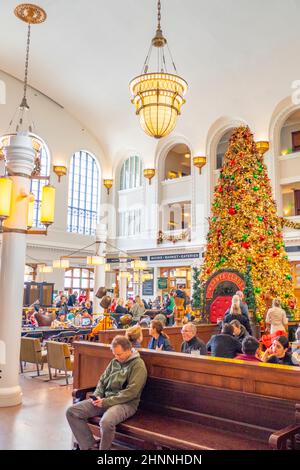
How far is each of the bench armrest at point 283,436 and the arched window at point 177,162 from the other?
1693cm

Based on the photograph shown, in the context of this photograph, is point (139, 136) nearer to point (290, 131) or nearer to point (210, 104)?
point (210, 104)

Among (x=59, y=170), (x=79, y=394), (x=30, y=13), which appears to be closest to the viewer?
(x=79, y=394)

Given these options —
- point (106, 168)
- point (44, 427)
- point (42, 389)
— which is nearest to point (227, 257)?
point (42, 389)

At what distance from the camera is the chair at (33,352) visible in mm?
7172

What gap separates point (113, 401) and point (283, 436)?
1.37 meters

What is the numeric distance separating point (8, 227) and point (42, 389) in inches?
99.7

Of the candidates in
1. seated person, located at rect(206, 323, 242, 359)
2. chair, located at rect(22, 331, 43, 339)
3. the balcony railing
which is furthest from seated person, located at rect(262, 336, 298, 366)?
the balcony railing

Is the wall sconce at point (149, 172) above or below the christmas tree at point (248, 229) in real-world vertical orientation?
above

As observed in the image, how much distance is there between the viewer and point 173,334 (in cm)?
801

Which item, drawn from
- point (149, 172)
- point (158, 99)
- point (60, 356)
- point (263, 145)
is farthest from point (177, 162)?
point (158, 99)

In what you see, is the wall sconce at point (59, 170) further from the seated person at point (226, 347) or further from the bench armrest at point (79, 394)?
the bench armrest at point (79, 394)

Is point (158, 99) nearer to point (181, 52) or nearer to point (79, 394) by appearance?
point (79, 394)

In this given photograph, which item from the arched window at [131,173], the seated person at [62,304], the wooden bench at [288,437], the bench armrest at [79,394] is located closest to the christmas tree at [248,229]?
the seated person at [62,304]

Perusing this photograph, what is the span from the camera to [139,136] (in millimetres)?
18812
